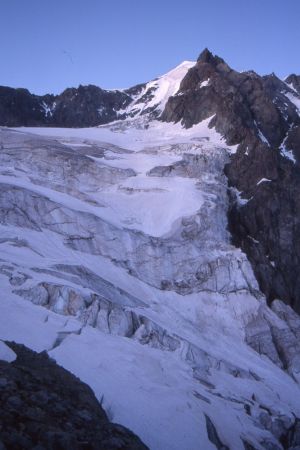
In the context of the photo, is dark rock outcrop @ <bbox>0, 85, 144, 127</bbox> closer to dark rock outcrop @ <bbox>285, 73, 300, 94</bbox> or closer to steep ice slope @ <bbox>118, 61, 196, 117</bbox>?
steep ice slope @ <bbox>118, 61, 196, 117</bbox>

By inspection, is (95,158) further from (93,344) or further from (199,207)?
(93,344)

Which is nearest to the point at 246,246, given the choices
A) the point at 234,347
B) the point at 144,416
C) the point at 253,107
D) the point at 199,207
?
the point at 199,207

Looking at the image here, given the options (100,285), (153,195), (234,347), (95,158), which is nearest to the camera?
(100,285)

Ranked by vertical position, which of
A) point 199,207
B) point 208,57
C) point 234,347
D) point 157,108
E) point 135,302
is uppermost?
point 208,57

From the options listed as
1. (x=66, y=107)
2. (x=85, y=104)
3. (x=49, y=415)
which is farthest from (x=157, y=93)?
(x=49, y=415)

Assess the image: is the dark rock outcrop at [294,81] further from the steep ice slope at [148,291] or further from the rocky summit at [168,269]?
the steep ice slope at [148,291]

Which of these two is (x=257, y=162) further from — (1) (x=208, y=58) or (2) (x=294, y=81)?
(2) (x=294, y=81)
